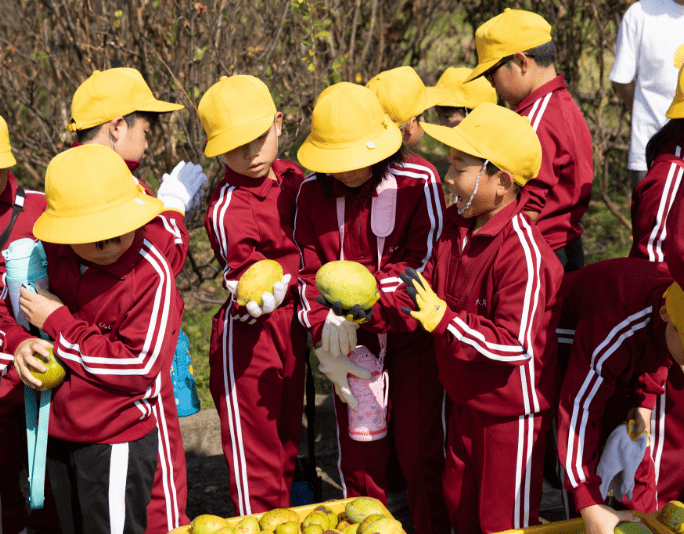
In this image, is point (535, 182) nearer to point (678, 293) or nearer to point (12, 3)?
point (678, 293)

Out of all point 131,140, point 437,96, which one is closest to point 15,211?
point 131,140

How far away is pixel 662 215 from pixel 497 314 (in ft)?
2.68

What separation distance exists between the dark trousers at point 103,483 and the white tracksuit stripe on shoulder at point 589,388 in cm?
155

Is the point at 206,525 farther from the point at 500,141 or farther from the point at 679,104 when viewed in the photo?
the point at 679,104

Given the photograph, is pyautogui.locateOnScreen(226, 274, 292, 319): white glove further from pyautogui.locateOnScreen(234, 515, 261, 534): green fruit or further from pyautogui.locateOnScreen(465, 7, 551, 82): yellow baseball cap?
pyautogui.locateOnScreen(465, 7, 551, 82): yellow baseball cap

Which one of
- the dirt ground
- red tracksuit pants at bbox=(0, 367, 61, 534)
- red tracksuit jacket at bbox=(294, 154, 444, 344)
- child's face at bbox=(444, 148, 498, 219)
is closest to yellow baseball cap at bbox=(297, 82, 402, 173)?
red tracksuit jacket at bbox=(294, 154, 444, 344)

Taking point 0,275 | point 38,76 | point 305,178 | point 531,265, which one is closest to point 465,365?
point 531,265

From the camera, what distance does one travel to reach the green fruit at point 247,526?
8.67ft

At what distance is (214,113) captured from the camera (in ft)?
10.0

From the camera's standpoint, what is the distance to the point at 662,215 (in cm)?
269

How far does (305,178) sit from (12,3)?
→ 390cm

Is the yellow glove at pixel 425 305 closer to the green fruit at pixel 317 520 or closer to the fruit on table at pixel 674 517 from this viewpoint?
the green fruit at pixel 317 520

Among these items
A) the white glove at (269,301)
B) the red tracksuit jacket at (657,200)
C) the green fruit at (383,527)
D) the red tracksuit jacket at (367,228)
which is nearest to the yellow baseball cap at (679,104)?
the red tracksuit jacket at (657,200)

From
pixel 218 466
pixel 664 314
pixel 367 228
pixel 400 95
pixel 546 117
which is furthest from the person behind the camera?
pixel 218 466
